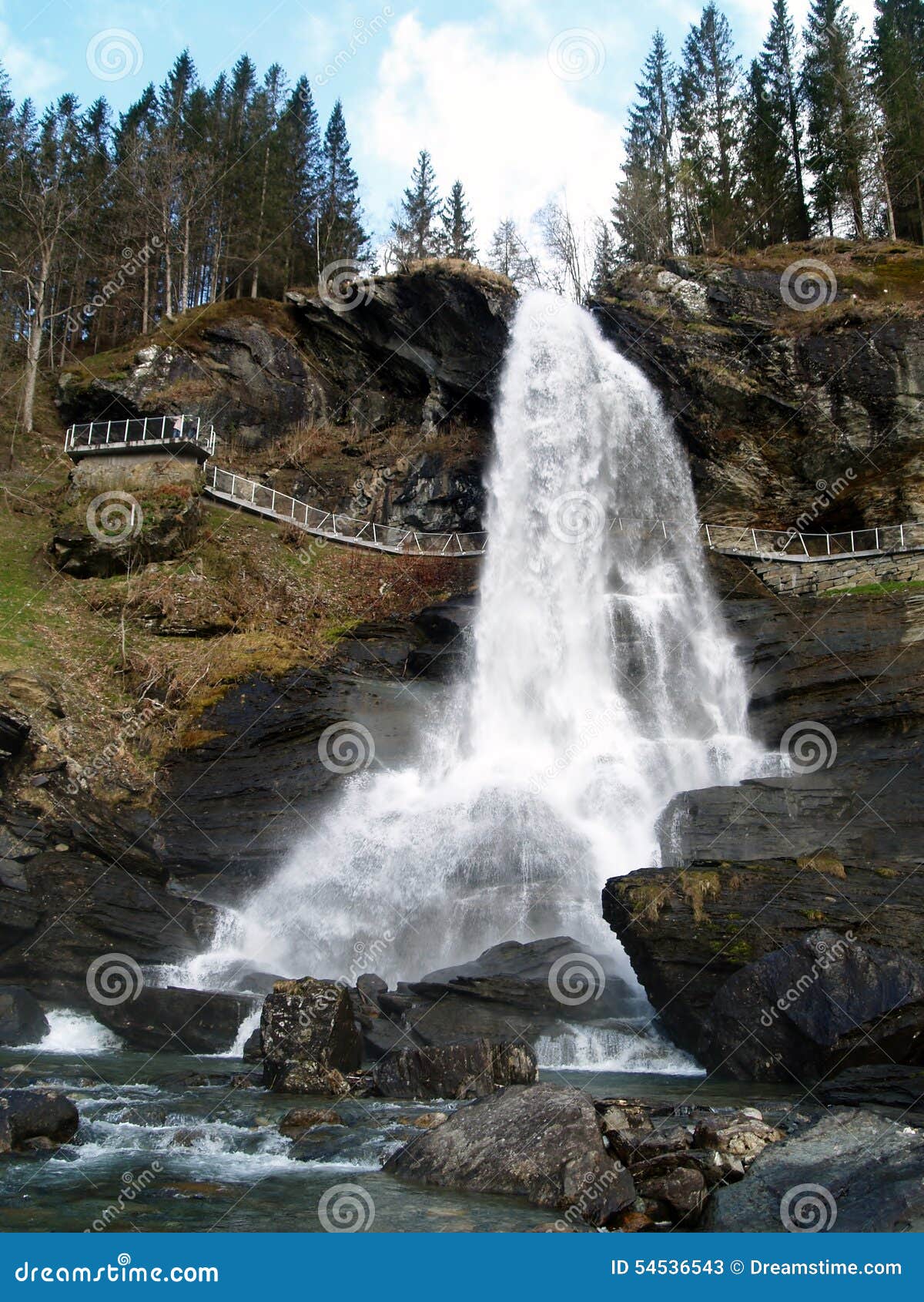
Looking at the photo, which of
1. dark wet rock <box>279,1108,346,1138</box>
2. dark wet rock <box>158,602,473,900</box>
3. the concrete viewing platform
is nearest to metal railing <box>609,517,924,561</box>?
dark wet rock <box>158,602,473,900</box>

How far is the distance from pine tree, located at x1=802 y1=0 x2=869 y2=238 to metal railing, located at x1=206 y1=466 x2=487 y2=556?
2204 centimetres

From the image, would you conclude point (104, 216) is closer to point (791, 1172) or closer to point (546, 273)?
point (546, 273)

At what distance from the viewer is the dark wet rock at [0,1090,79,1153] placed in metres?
7.93

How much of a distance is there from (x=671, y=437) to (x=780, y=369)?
423 centimetres

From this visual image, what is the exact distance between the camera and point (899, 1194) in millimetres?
5664

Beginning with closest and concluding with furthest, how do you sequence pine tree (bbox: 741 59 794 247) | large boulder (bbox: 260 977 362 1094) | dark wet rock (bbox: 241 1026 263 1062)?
1. large boulder (bbox: 260 977 362 1094)
2. dark wet rock (bbox: 241 1026 263 1062)
3. pine tree (bbox: 741 59 794 247)

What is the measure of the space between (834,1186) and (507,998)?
7.00 meters

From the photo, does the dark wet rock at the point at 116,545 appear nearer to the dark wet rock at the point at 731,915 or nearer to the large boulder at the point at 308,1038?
the large boulder at the point at 308,1038

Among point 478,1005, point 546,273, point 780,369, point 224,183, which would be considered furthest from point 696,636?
point 224,183

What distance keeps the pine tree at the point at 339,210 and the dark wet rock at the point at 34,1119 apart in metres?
43.9

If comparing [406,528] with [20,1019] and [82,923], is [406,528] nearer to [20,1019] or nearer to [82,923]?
[82,923]

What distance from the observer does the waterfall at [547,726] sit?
16609mm

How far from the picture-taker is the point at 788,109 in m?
41.7

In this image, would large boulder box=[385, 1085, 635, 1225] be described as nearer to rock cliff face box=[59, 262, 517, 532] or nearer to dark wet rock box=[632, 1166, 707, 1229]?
dark wet rock box=[632, 1166, 707, 1229]
